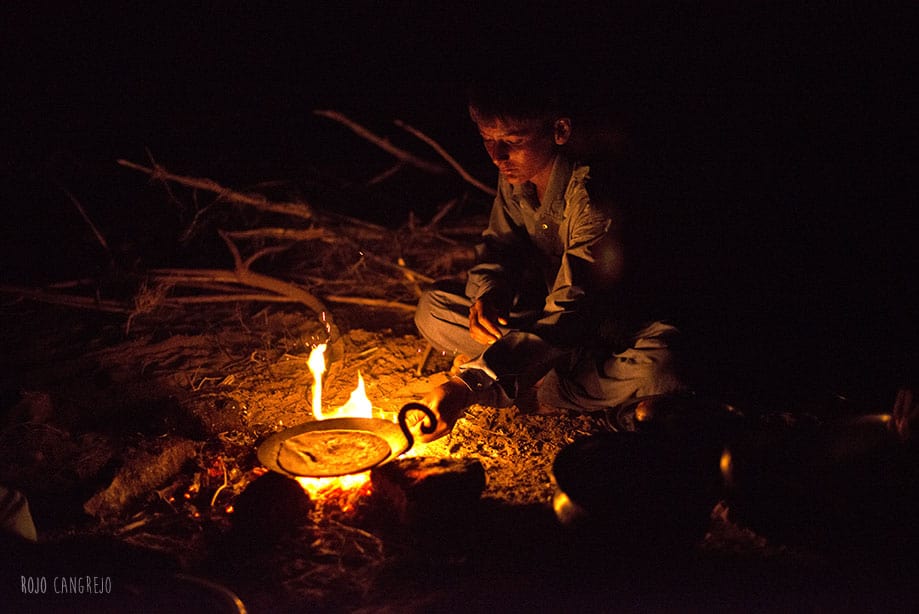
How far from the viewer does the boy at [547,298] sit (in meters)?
3.19

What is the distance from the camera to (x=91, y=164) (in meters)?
7.86

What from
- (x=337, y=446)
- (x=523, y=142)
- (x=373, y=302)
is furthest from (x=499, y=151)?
(x=373, y=302)

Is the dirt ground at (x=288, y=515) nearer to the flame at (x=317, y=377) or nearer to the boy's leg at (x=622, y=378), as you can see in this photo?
the boy's leg at (x=622, y=378)

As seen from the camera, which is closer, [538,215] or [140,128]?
[538,215]

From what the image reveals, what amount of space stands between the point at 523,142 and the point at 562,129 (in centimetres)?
22

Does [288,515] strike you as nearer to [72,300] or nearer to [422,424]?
[422,424]

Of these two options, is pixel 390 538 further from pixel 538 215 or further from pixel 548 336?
pixel 538 215

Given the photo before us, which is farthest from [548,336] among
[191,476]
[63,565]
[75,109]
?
[75,109]

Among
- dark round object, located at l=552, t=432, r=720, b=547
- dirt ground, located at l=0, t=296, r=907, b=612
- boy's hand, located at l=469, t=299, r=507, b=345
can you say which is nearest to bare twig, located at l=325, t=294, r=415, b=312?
dirt ground, located at l=0, t=296, r=907, b=612

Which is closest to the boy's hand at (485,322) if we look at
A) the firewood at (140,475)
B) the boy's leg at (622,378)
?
the boy's leg at (622,378)

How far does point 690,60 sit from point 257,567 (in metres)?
5.03

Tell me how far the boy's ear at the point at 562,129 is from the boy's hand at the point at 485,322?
39.3 inches

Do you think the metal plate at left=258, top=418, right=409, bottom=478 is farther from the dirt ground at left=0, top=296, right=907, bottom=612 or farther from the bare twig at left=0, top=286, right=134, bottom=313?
the bare twig at left=0, top=286, right=134, bottom=313

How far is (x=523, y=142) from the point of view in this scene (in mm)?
3408
